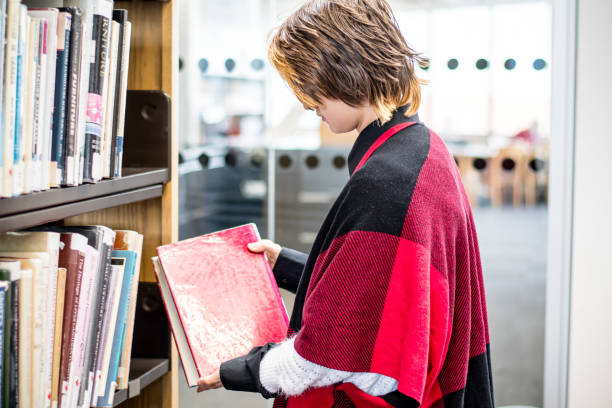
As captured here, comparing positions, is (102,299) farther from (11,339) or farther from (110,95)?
(110,95)

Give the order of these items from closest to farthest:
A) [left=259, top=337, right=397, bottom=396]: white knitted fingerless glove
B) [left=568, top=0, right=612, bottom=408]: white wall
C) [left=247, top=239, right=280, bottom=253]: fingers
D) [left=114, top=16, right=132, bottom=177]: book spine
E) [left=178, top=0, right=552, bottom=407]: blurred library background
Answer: [left=259, top=337, right=397, bottom=396]: white knitted fingerless glove, [left=114, top=16, right=132, bottom=177]: book spine, [left=247, top=239, right=280, bottom=253]: fingers, [left=568, top=0, right=612, bottom=408]: white wall, [left=178, top=0, right=552, bottom=407]: blurred library background

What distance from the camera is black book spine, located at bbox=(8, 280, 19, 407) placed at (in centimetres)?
81

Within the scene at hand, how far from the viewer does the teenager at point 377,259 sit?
91 cm

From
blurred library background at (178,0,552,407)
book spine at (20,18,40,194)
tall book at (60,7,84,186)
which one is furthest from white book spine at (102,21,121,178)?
blurred library background at (178,0,552,407)

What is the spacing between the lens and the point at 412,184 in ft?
3.01

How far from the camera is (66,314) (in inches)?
37.6

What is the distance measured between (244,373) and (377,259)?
34 centimetres

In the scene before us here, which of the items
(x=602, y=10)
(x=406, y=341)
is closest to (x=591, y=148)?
(x=602, y=10)

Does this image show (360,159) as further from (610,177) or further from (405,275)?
(610,177)

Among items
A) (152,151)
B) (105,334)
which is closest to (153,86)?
(152,151)

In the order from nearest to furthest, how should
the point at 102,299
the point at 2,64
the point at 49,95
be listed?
the point at 2,64 < the point at 49,95 < the point at 102,299

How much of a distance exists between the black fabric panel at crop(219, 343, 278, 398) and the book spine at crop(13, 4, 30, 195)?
0.49 meters

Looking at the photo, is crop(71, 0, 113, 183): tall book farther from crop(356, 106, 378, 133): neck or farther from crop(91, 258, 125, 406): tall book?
crop(356, 106, 378, 133): neck

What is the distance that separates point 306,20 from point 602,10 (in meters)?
1.50
